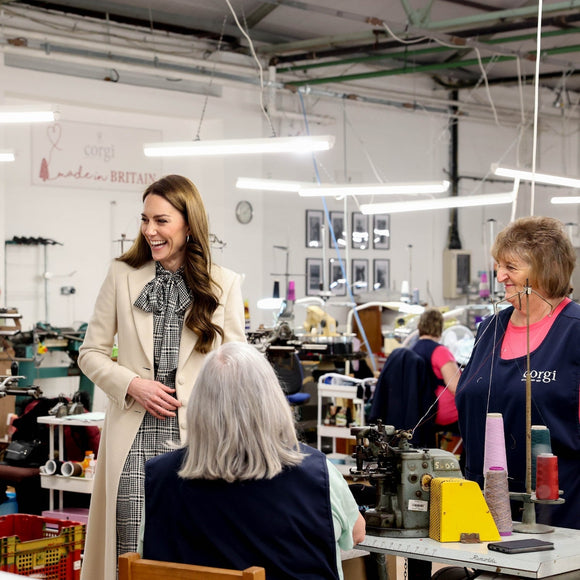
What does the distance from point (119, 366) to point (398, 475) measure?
793 mm

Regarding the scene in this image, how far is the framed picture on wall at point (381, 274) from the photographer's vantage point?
10859 millimetres

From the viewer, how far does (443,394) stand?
5.56m

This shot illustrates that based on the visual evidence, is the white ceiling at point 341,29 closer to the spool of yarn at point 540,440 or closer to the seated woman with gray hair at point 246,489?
the spool of yarn at point 540,440

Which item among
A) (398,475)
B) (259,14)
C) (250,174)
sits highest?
(259,14)

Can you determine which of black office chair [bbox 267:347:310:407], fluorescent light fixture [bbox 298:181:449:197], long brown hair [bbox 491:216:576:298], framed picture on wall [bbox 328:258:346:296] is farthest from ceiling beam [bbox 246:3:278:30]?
long brown hair [bbox 491:216:576:298]

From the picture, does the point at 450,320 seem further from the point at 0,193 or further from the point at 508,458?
the point at 508,458

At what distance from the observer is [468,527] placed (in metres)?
2.21

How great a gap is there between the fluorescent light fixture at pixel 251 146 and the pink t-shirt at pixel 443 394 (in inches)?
57.0

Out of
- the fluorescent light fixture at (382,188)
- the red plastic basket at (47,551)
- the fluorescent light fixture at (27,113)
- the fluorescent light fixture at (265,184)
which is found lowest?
the red plastic basket at (47,551)

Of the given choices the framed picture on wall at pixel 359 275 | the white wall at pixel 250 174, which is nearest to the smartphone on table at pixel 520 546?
the white wall at pixel 250 174

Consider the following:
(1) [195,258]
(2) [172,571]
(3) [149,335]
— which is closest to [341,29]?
(1) [195,258]

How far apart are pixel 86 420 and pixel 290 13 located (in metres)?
5.49

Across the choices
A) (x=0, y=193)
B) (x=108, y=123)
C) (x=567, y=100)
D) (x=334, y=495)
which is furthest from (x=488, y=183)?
(x=334, y=495)

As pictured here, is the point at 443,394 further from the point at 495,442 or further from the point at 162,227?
the point at 162,227
